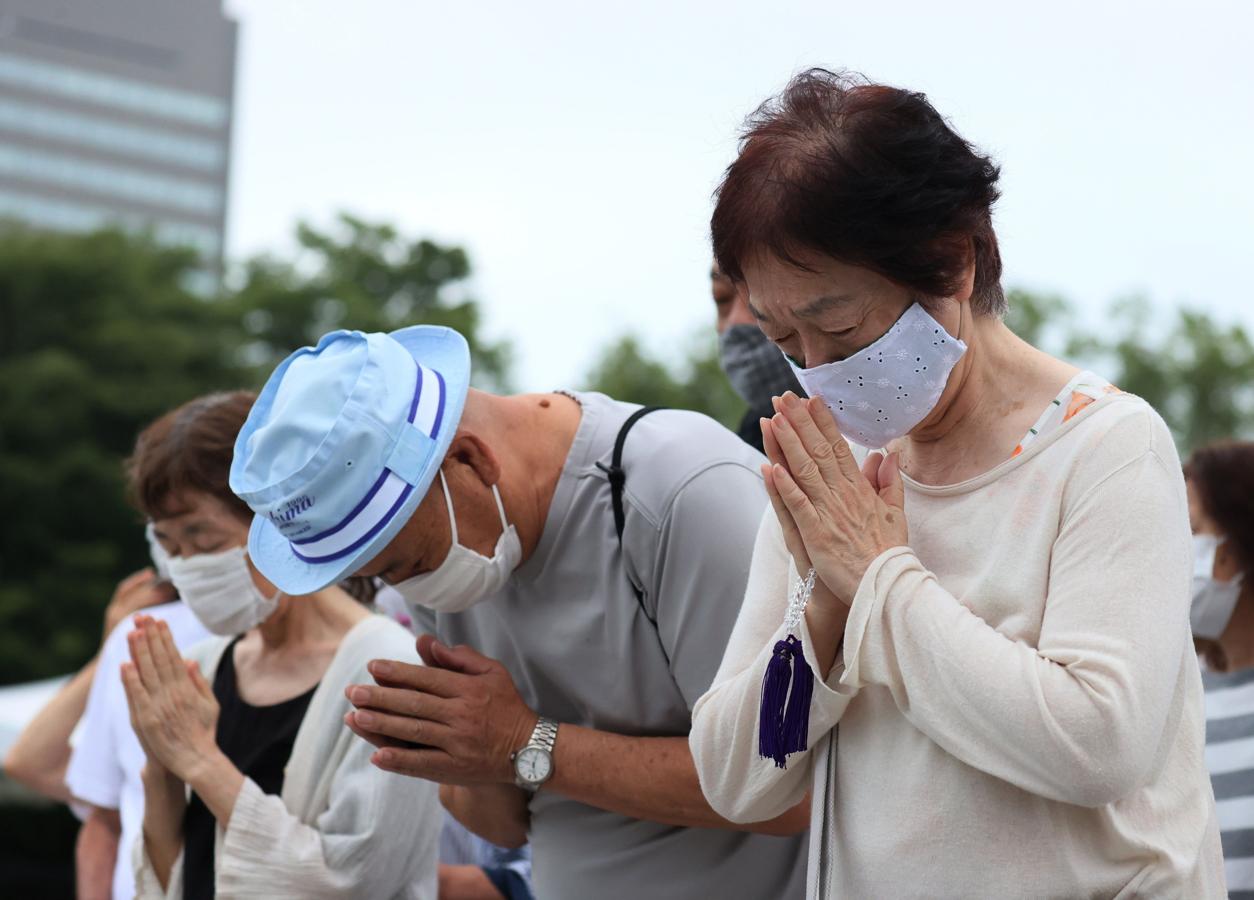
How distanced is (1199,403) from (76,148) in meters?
56.8

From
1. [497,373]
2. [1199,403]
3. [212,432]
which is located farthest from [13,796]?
[1199,403]

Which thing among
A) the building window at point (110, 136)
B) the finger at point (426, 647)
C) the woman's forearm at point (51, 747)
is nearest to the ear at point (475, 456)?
the finger at point (426, 647)

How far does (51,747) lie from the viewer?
222 inches

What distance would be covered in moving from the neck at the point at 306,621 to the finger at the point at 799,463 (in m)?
2.15

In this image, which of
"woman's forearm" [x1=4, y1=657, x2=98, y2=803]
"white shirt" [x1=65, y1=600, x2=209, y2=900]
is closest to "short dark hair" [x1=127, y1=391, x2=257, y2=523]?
"white shirt" [x1=65, y1=600, x2=209, y2=900]

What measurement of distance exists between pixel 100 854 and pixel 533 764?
260 cm

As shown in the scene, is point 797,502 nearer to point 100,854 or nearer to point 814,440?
point 814,440

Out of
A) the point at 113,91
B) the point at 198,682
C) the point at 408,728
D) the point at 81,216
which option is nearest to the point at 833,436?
the point at 408,728

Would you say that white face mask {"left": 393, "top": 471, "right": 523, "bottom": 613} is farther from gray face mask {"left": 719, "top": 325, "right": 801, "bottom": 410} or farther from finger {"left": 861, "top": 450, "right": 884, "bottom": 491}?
gray face mask {"left": 719, "top": 325, "right": 801, "bottom": 410}

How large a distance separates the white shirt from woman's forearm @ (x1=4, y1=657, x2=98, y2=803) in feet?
1.56

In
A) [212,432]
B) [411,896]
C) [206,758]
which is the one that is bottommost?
[411,896]

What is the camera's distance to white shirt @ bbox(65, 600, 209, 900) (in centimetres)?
461

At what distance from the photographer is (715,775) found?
7.84ft

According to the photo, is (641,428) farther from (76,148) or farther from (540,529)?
(76,148)
